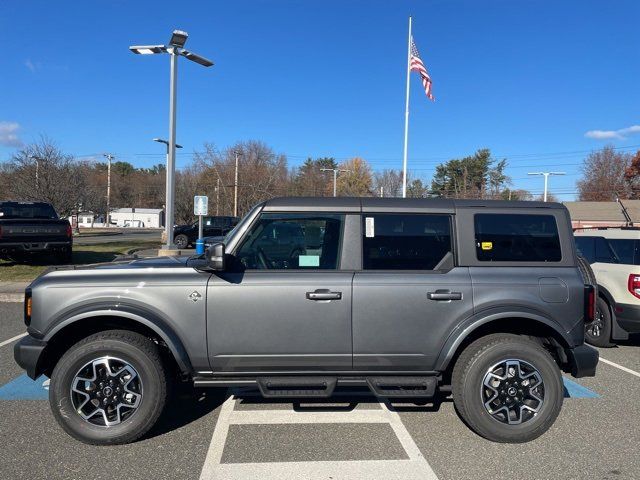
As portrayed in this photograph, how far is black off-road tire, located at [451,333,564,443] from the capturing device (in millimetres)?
3701

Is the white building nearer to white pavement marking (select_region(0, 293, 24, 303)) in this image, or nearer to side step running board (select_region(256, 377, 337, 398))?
white pavement marking (select_region(0, 293, 24, 303))

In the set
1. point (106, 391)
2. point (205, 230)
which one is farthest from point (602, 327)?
point (205, 230)

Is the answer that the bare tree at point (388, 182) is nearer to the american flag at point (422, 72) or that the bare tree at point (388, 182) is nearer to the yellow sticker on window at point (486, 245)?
the american flag at point (422, 72)

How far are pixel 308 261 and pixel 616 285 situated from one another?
201 inches

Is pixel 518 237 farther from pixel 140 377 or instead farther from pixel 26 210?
pixel 26 210

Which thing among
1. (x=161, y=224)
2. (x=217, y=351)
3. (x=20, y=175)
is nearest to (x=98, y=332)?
(x=217, y=351)

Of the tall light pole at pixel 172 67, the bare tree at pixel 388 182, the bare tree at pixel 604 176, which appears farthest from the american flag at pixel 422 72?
the bare tree at pixel 604 176

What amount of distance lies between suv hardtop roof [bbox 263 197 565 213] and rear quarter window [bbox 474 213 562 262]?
4.7 inches

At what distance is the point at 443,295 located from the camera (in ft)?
12.1

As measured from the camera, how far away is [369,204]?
154 inches

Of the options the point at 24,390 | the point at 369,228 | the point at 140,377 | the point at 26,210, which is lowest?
the point at 24,390

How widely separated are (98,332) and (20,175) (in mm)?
21739

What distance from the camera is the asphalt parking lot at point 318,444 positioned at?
3260mm

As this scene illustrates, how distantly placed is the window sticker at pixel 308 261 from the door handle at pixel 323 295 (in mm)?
273
